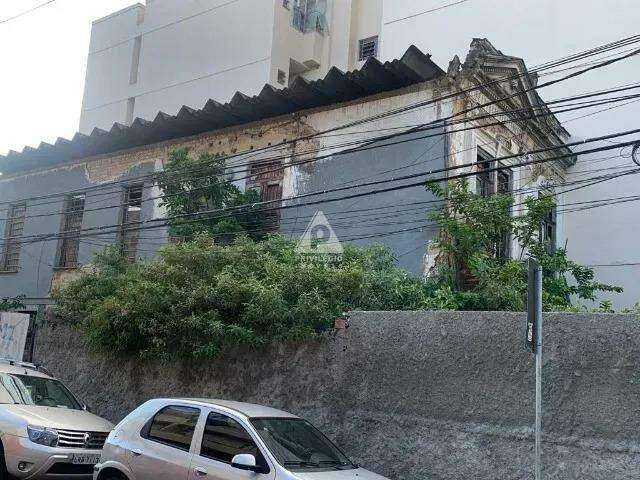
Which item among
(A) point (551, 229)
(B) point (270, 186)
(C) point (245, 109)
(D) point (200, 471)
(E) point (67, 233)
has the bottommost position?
(D) point (200, 471)

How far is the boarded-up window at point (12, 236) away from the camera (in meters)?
21.1

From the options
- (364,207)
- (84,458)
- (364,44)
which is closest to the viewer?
(84,458)

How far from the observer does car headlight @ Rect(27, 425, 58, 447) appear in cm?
806

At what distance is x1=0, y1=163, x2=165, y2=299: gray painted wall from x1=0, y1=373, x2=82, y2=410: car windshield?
26.5 feet

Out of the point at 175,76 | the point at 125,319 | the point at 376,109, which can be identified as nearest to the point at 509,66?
the point at 376,109

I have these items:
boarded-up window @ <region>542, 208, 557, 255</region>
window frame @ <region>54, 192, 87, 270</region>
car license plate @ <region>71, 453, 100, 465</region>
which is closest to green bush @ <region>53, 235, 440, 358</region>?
car license plate @ <region>71, 453, 100, 465</region>

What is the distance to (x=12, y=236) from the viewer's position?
21297mm

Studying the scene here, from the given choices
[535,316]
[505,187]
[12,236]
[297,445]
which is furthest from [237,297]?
[12,236]

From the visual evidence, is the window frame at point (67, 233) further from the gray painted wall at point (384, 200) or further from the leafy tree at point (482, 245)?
the leafy tree at point (482, 245)

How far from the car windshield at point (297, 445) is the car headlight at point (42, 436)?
316 cm

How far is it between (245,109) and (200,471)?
36.4 ft

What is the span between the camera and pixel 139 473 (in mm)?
6695

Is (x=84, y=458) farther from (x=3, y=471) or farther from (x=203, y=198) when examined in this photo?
(x=203, y=198)

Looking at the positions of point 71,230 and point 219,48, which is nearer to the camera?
point 71,230
